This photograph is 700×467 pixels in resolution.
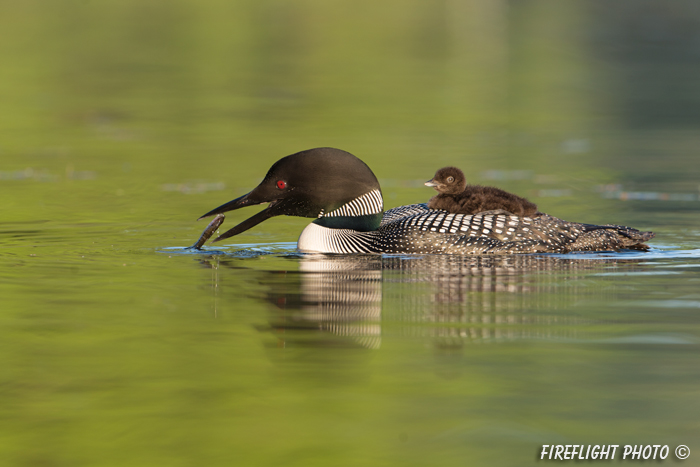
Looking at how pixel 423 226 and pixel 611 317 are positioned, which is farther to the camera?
pixel 423 226

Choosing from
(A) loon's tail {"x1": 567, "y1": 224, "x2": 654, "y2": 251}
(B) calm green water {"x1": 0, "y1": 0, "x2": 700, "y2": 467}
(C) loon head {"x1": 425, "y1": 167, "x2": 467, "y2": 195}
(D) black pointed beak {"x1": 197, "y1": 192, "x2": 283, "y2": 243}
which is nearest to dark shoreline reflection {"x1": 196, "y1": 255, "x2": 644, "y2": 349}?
(B) calm green water {"x1": 0, "y1": 0, "x2": 700, "y2": 467}

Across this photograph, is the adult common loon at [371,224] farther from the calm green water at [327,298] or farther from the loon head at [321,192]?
the calm green water at [327,298]

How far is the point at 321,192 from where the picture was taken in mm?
7418

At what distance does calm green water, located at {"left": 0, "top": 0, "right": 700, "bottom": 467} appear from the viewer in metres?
3.72

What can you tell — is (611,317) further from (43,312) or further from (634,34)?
(634,34)

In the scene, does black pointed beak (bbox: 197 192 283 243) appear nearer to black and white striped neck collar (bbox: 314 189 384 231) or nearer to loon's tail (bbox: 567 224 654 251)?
black and white striped neck collar (bbox: 314 189 384 231)

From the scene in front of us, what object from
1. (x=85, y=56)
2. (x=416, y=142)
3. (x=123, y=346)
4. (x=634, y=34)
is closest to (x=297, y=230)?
(x=123, y=346)

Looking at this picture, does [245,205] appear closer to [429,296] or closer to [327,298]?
[327,298]

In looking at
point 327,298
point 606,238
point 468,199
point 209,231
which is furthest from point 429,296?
point 209,231

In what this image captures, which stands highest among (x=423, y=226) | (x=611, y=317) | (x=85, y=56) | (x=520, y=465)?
(x=85, y=56)

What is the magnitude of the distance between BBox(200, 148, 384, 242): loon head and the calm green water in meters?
→ 0.38

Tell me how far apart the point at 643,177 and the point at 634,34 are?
2181cm

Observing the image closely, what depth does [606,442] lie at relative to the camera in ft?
11.6

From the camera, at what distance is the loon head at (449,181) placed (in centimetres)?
743
